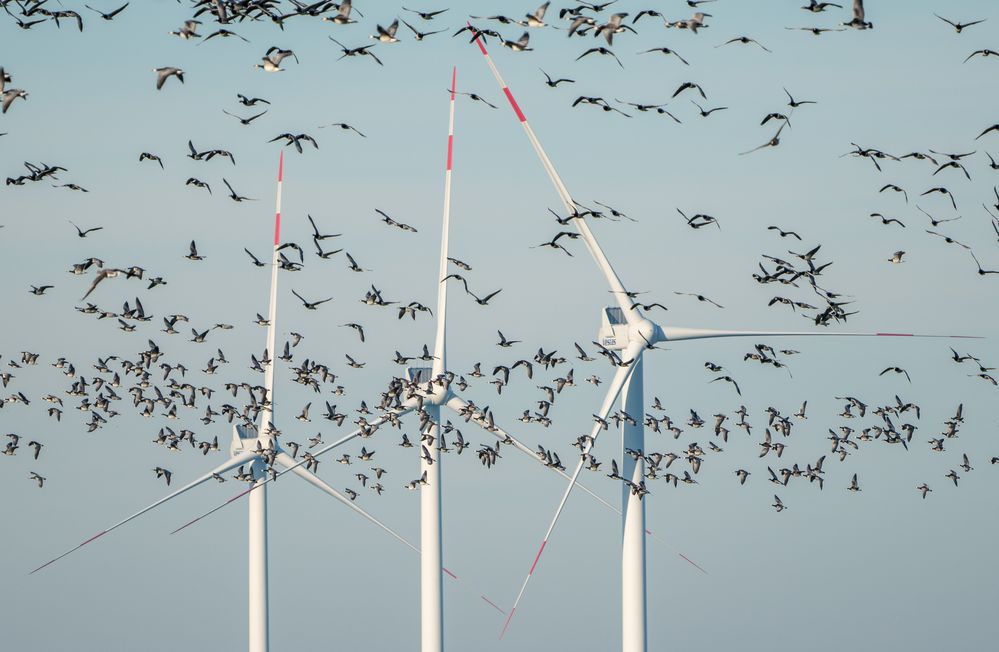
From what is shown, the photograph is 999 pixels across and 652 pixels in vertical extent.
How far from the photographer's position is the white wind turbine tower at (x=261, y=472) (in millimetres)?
113438

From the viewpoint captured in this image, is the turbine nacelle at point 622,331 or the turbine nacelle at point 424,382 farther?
the turbine nacelle at point 424,382

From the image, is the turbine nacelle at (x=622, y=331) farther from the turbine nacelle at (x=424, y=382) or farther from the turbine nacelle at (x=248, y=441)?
the turbine nacelle at (x=248, y=441)

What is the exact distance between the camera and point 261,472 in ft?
407

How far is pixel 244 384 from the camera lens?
115 m

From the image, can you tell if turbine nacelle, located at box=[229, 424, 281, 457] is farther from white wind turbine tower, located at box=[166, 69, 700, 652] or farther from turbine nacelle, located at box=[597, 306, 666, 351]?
turbine nacelle, located at box=[597, 306, 666, 351]

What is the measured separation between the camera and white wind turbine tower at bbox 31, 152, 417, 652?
113 metres

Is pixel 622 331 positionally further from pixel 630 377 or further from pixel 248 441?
pixel 248 441

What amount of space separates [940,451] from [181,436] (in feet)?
145

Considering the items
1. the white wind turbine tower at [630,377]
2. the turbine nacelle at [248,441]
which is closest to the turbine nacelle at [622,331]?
the white wind turbine tower at [630,377]

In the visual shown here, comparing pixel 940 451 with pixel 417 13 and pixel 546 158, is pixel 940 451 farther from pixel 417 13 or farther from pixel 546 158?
pixel 417 13

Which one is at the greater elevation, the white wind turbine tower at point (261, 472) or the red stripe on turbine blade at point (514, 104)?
the red stripe on turbine blade at point (514, 104)

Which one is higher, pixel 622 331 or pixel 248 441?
pixel 622 331

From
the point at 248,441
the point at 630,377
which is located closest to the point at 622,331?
the point at 630,377

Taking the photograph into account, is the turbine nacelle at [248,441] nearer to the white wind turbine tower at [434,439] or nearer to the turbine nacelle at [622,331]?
the white wind turbine tower at [434,439]
